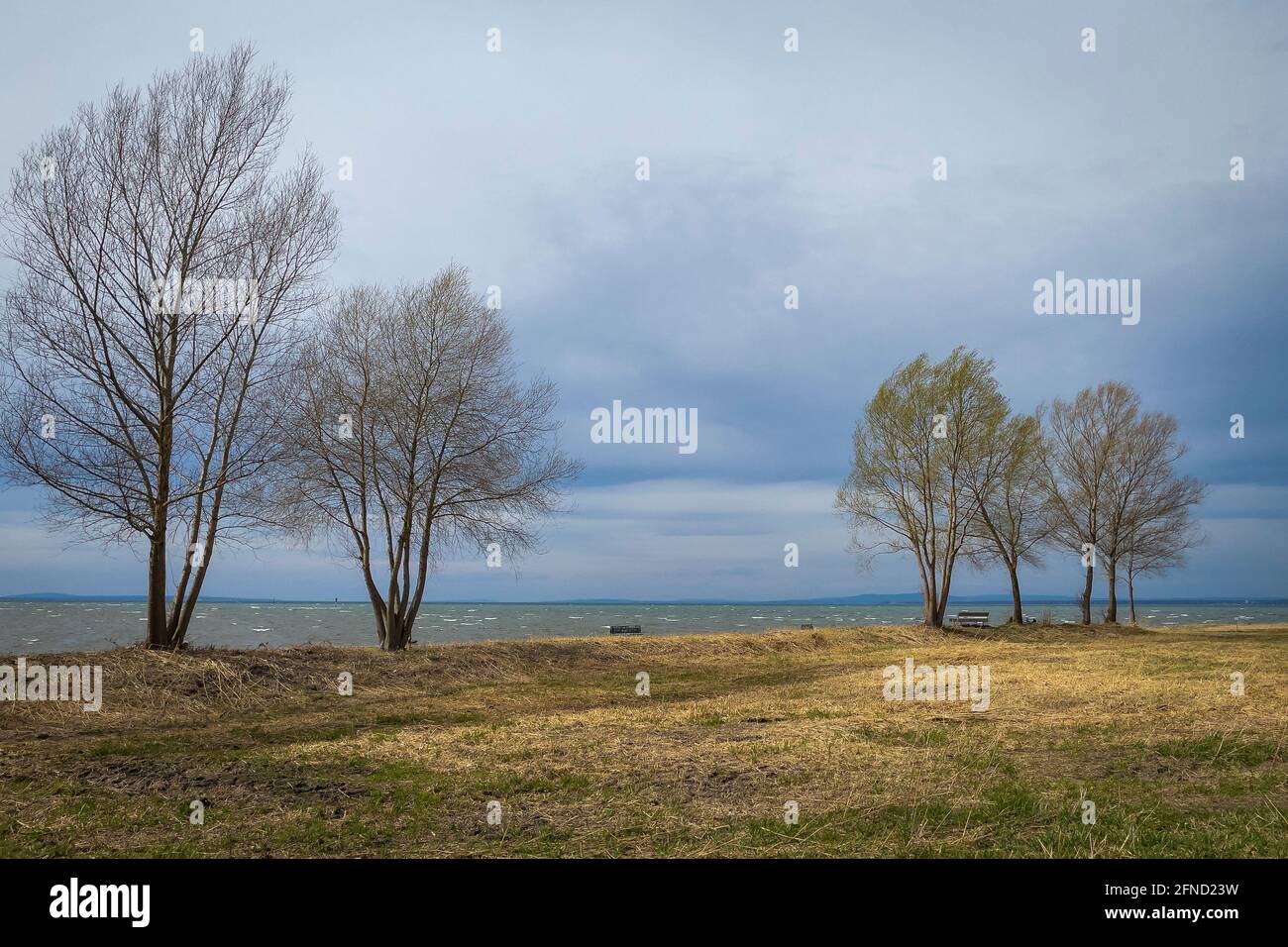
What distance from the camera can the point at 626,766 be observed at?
→ 31.0 ft

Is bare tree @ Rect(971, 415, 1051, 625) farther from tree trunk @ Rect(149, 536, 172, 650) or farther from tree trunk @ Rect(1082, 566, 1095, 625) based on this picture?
tree trunk @ Rect(149, 536, 172, 650)

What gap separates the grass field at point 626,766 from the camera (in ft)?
22.3

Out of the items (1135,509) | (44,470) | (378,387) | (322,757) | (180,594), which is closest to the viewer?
(322,757)

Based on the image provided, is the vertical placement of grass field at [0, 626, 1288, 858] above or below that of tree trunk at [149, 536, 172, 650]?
below

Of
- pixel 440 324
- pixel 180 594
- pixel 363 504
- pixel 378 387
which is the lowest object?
pixel 180 594

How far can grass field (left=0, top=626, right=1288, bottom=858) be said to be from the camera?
6.81 metres

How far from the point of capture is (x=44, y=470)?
15.5 m

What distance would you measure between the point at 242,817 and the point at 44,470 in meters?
11.5
